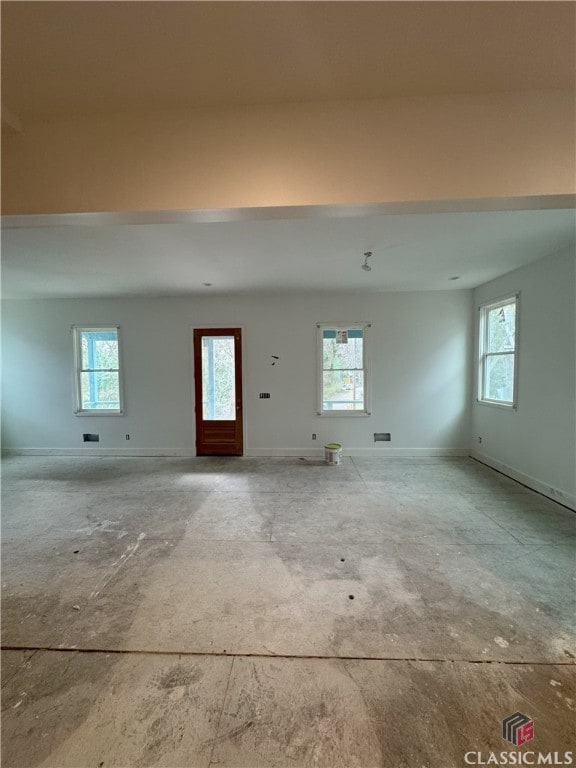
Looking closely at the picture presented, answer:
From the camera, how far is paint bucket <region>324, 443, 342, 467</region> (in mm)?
4641

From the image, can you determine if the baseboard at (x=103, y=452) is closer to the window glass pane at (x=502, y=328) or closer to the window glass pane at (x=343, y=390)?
the window glass pane at (x=343, y=390)

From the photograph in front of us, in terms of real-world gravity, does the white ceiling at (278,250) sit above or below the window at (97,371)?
above

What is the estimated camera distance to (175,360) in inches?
203

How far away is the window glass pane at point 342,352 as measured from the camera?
A: 16.6ft

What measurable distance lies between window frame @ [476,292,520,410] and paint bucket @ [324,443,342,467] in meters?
2.36

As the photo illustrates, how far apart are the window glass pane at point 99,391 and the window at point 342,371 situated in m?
3.65

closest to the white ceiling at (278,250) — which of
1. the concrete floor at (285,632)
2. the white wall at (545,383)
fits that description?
the white wall at (545,383)

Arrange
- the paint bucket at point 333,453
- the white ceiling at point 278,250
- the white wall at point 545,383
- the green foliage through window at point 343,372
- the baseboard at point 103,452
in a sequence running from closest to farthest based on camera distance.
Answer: the white ceiling at point 278,250 → the white wall at point 545,383 → the paint bucket at point 333,453 → the green foliage through window at point 343,372 → the baseboard at point 103,452

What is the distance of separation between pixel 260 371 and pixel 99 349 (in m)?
2.92

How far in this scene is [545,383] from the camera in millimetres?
3369

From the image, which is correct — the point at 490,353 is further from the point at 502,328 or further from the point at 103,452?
the point at 103,452

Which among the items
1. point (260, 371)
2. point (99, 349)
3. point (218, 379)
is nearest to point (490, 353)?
point (260, 371)

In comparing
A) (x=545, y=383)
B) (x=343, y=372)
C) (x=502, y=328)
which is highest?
(x=502, y=328)

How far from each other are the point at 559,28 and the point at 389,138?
616 millimetres
